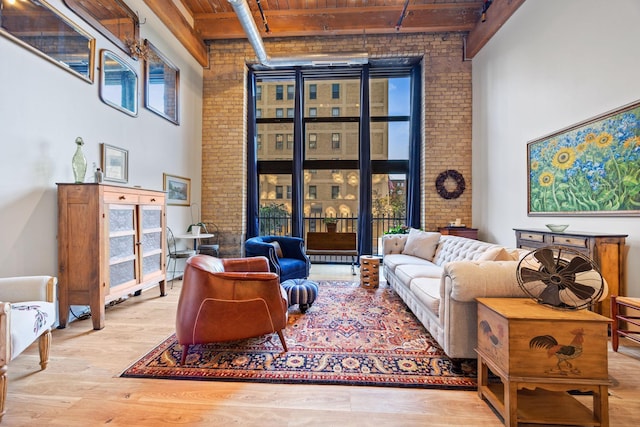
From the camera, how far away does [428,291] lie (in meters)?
2.51

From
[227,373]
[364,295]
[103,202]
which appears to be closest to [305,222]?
[364,295]

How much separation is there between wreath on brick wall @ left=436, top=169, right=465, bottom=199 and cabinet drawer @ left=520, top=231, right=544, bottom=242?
1.94 meters

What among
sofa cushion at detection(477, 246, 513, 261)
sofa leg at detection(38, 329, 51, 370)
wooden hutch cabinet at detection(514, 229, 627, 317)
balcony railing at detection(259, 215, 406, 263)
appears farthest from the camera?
balcony railing at detection(259, 215, 406, 263)

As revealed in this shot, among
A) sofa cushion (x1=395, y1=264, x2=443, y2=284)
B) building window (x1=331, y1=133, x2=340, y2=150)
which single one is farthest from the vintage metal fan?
building window (x1=331, y1=133, x2=340, y2=150)

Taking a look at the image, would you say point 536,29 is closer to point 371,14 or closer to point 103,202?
point 371,14

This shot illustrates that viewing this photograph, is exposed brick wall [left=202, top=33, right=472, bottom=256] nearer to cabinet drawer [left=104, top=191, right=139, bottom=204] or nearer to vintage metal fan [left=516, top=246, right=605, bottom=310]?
cabinet drawer [left=104, top=191, right=139, bottom=204]

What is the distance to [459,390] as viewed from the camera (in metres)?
1.84

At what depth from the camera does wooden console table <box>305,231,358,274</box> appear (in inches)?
204

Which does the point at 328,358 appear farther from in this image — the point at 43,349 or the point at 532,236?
the point at 532,236

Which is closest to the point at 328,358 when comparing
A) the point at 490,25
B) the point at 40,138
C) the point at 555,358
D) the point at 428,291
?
the point at 428,291

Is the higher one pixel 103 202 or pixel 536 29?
pixel 536 29

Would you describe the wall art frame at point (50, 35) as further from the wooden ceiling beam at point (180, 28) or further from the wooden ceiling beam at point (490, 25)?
the wooden ceiling beam at point (490, 25)

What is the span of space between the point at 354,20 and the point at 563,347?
5938 mm

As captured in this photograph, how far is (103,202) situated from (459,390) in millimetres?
3542
